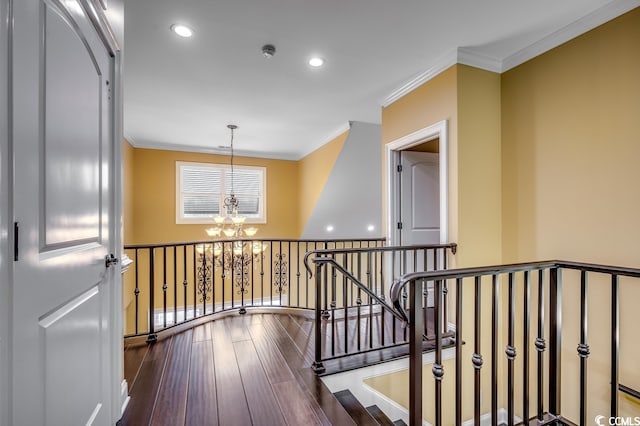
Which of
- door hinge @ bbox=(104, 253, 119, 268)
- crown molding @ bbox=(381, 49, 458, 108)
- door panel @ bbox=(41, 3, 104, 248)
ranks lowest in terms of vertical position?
door hinge @ bbox=(104, 253, 119, 268)

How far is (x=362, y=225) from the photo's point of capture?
5633mm

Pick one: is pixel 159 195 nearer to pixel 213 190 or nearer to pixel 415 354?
pixel 213 190

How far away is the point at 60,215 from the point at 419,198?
337 centimetres

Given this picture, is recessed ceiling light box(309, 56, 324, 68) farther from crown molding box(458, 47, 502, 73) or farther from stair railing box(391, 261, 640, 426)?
stair railing box(391, 261, 640, 426)

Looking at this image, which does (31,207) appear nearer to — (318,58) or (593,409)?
(318,58)

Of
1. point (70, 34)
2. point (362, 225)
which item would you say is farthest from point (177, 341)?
point (362, 225)

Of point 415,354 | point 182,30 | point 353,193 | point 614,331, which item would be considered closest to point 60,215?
point 415,354

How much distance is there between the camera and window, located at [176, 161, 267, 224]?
5840 mm

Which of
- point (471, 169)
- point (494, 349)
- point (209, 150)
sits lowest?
point (494, 349)

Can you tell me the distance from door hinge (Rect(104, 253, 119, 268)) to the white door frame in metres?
2.58

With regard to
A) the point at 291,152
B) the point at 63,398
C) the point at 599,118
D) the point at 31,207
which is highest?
the point at 291,152

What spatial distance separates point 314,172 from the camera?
574cm

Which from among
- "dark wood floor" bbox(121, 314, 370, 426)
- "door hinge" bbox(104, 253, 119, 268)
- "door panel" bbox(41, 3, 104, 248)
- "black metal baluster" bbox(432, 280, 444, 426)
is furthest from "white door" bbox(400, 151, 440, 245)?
"door panel" bbox(41, 3, 104, 248)

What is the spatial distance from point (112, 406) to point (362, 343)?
6.22ft
